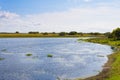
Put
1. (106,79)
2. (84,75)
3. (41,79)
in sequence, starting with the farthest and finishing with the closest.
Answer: (84,75) < (41,79) < (106,79)

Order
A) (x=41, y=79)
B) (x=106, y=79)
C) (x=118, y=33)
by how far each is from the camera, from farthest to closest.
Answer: (x=118, y=33) → (x=41, y=79) → (x=106, y=79)

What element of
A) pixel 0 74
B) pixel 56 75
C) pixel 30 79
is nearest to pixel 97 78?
pixel 56 75

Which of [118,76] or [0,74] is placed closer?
[118,76]

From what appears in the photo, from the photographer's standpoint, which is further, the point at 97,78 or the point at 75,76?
the point at 75,76

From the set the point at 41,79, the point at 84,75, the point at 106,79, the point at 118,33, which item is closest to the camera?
the point at 106,79

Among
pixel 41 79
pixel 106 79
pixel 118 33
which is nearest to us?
pixel 106 79

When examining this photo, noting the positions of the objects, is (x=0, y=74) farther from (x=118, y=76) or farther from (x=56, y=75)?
(x=118, y=76)

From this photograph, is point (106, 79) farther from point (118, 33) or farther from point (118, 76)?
point (118, 33)

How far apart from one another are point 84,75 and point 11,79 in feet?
45.2

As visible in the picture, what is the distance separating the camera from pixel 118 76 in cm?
3931

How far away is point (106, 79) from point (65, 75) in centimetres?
936

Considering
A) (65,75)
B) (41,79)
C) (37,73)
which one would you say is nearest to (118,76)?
(65,75)

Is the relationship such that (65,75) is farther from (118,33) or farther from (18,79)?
(118,33)

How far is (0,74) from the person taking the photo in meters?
46.6
